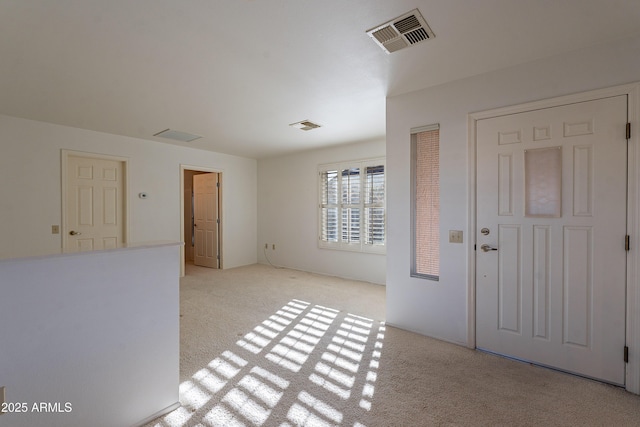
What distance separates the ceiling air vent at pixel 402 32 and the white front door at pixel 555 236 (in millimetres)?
1032

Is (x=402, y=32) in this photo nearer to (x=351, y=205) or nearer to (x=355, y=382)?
(x=355, y=382)

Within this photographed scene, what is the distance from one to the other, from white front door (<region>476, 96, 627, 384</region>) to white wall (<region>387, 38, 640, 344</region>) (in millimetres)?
149

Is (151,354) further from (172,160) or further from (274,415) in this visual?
(172,160)

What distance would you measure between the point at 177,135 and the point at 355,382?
4.33 meters

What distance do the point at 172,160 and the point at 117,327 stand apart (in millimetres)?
4183

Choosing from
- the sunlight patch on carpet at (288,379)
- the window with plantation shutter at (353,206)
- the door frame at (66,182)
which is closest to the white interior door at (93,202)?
the door frame at (66,182)

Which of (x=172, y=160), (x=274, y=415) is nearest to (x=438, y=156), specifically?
(x=274, y=415)

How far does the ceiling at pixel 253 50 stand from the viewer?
1.72 metres

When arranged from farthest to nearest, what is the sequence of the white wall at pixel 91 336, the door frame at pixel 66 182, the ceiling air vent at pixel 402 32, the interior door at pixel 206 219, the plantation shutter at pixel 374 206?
1. the interior door at pixel 206 219
2. the plantation shutter at pixel 374 206
3. the door frame at pixel 66 182
4. the ceiling air vent at pixel 402 32
5. the white wall at pixel 91 336

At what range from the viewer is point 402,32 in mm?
1943

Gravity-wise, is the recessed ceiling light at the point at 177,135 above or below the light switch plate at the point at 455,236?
above

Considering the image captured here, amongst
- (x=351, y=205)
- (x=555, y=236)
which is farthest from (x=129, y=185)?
(x=555, y=236)

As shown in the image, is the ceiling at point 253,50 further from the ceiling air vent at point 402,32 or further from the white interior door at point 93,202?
the white interior door at point 93,202

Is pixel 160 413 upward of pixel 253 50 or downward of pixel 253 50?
downward
